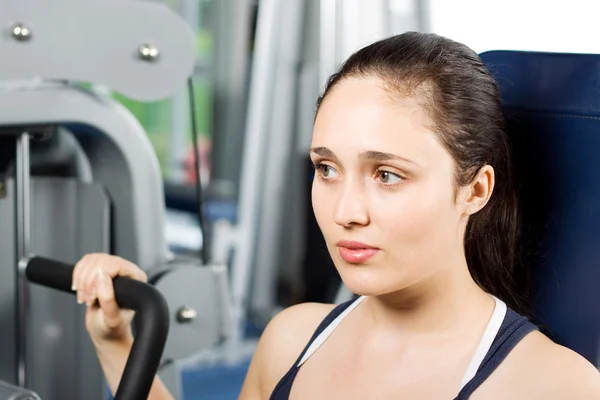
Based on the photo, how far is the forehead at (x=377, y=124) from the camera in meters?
0.95

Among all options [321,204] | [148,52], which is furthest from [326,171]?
[148,52]

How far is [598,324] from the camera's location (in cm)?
104

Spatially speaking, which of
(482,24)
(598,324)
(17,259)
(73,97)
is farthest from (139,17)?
(482,24)

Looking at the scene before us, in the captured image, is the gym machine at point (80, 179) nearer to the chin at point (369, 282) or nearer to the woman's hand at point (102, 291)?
the woman's hand at point (102, 291)

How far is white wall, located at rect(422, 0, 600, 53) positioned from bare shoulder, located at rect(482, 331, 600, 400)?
1.60m

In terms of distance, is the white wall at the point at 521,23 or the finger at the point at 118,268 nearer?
the finger at the point at 118,268

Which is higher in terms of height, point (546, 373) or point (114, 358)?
point (546, 373)

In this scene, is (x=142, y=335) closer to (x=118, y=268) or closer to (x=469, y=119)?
(x=118, y=268)

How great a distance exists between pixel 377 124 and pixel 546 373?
0.34m

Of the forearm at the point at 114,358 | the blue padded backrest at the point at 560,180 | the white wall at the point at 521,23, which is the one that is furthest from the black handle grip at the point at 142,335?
the white wall at the point at 521,23

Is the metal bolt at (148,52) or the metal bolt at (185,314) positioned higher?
the metal bolt at (148,52)

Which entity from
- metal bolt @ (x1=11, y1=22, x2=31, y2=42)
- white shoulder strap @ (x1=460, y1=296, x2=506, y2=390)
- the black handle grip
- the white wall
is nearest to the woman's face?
white shoulder strap @ (x1=460, y1=296, x2=506, y2=390)

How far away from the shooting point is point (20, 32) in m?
1.16

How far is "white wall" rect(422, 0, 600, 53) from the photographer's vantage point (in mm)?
2504
